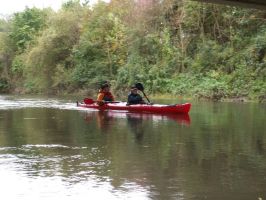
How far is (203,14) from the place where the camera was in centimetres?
4069

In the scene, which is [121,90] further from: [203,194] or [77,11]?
[203,194]

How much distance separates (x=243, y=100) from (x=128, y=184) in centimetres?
2491

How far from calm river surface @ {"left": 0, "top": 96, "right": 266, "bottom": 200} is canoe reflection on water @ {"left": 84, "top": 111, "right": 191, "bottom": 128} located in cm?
55

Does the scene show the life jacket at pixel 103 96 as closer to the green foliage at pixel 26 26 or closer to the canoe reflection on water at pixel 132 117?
the canoe reflection on water at pixel 132 117

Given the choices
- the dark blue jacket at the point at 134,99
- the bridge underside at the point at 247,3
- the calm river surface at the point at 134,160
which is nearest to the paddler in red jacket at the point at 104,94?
the dark blue jacket at the point at 134,99

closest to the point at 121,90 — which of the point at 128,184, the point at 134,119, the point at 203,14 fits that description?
the point at 203,14

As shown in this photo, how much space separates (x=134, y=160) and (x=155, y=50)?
3307 centimetres

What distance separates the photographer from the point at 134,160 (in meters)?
11.1

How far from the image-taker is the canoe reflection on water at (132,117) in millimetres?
19812

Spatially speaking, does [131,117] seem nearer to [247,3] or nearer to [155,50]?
[247,3]

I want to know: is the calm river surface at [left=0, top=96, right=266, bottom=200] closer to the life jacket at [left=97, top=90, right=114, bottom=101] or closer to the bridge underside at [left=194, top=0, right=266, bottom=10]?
the bridge underside at [left=194, top=0, right=266, bottom=10]

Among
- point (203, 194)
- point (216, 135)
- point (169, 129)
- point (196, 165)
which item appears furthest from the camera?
point (169, 129)

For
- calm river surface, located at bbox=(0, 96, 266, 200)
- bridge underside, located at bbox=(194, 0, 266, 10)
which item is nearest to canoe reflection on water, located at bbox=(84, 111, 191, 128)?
calm river surface, located at bbox=(0, 96, 266, 200)

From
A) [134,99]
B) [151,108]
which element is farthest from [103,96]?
[151,108]
